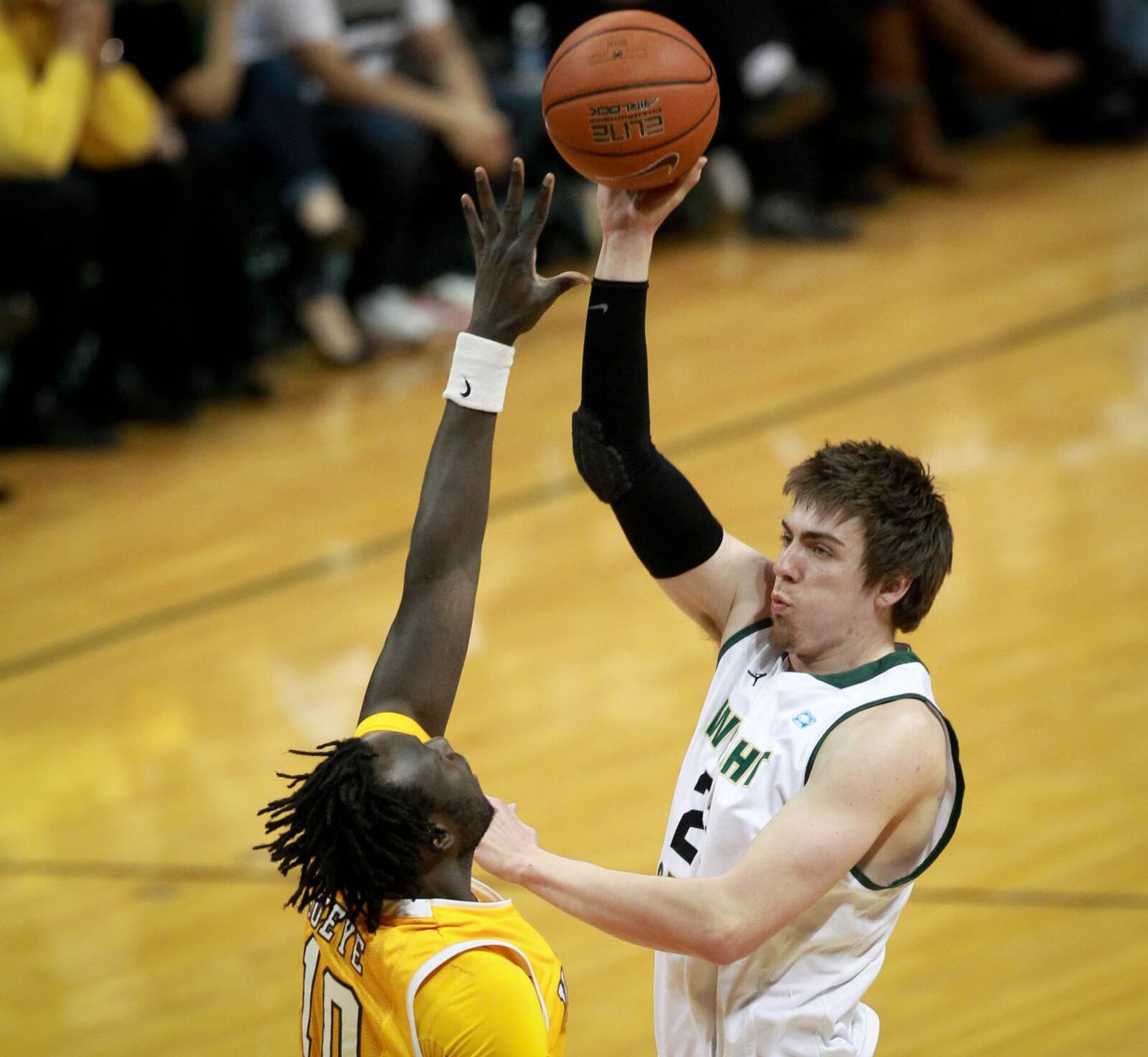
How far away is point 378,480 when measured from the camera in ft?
21.7

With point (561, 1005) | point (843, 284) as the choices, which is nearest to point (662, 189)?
point (561, 1005)

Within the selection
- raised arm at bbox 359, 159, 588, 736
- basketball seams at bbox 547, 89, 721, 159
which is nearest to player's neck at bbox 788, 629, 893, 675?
raised arm at bbox 359, 159, 588, 736

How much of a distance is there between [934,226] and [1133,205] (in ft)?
3.69

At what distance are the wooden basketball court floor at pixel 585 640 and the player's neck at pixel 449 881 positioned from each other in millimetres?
415

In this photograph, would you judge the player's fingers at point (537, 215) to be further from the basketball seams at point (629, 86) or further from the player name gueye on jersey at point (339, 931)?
the player name gueye on jersey at point (339, 931)

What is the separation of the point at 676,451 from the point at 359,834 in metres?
4.55

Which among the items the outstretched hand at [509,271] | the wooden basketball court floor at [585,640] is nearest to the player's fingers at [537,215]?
the outstretched hand at [509,271]

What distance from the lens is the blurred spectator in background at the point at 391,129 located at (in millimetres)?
7688

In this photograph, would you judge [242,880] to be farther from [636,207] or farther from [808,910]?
[636,207]

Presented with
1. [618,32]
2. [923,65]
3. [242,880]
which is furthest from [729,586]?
[923,65]

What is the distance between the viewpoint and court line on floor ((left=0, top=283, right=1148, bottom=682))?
5566 mm

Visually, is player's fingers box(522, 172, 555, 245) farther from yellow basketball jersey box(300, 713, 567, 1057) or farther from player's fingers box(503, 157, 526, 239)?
yellow basketball jersey box(300, 713, 567, 1057)

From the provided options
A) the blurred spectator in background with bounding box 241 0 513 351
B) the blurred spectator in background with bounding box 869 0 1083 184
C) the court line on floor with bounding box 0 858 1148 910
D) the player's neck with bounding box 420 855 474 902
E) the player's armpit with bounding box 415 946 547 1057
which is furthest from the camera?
the blurred spectator in background with bounding box 869 0 1083 184

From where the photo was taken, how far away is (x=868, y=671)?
8.42 ft
